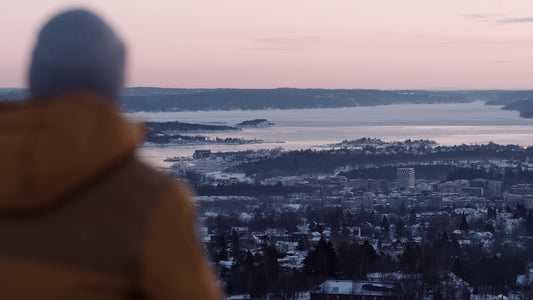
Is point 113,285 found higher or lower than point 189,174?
higher

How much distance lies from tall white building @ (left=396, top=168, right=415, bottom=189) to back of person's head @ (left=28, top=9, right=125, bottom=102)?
3185 cm

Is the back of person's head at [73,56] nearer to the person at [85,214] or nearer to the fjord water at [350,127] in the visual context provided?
the person at [85,214]

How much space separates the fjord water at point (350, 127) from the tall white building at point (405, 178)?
9183mm

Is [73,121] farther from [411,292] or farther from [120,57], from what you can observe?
[411,292]

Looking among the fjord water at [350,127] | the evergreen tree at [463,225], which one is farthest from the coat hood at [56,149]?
the fjord water at [350,127]

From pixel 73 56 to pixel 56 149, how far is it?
103mm

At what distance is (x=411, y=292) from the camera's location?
1175cm

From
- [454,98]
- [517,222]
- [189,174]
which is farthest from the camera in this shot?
[454,98]

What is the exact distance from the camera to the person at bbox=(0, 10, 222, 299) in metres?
0.57

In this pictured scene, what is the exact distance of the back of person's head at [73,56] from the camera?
646 mm

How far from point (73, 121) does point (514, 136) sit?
55.0 metres

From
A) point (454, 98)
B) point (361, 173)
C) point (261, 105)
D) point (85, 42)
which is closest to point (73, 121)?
point (85, 42)

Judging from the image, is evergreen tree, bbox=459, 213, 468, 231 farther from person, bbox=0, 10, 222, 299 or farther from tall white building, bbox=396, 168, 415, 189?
person, bbox=0, 10, 222, 299

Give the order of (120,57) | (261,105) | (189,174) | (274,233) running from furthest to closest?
(261,105) → (189,174) → (274,233) → (120,57)
